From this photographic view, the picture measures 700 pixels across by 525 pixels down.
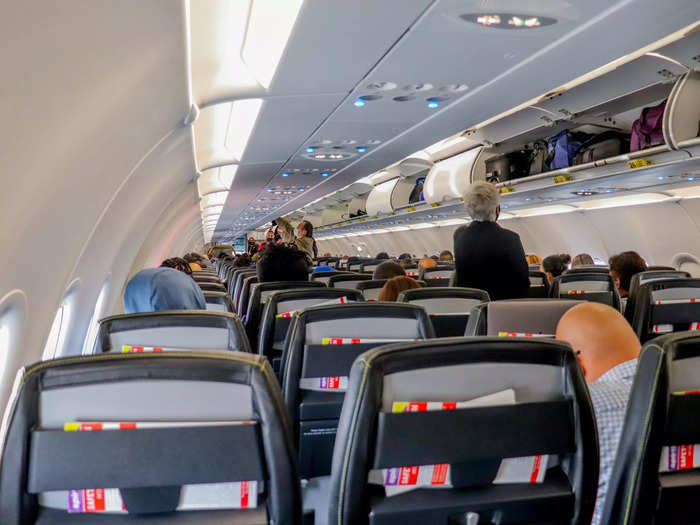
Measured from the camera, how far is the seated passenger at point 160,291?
4852mm

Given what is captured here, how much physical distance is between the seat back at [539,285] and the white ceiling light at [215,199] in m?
10.4

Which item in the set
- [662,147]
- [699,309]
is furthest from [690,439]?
[662,147]

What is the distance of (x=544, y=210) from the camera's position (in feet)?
49.0

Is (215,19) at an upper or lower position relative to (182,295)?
upper

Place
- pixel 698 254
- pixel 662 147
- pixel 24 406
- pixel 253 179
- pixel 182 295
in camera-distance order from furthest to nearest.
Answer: pixel 253 179, pixel 698 254, pixel 662 147, pixel 182 295, pixel 24 406

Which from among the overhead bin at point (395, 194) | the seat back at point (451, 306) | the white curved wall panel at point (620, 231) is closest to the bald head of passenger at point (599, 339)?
the seat back at point (451, 306)

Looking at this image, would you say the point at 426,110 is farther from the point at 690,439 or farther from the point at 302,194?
the point at 302,194

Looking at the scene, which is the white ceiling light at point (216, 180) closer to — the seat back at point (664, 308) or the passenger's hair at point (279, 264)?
the passenger's hair at point (279, 264)

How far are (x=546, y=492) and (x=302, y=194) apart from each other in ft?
51.1

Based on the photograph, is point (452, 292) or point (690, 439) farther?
point (452, 292)

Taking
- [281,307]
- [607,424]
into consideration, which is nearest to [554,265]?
[281,307]

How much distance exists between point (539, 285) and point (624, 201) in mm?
6966

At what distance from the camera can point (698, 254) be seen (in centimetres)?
1171

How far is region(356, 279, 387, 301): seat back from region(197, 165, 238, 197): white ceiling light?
6357 millimetres
